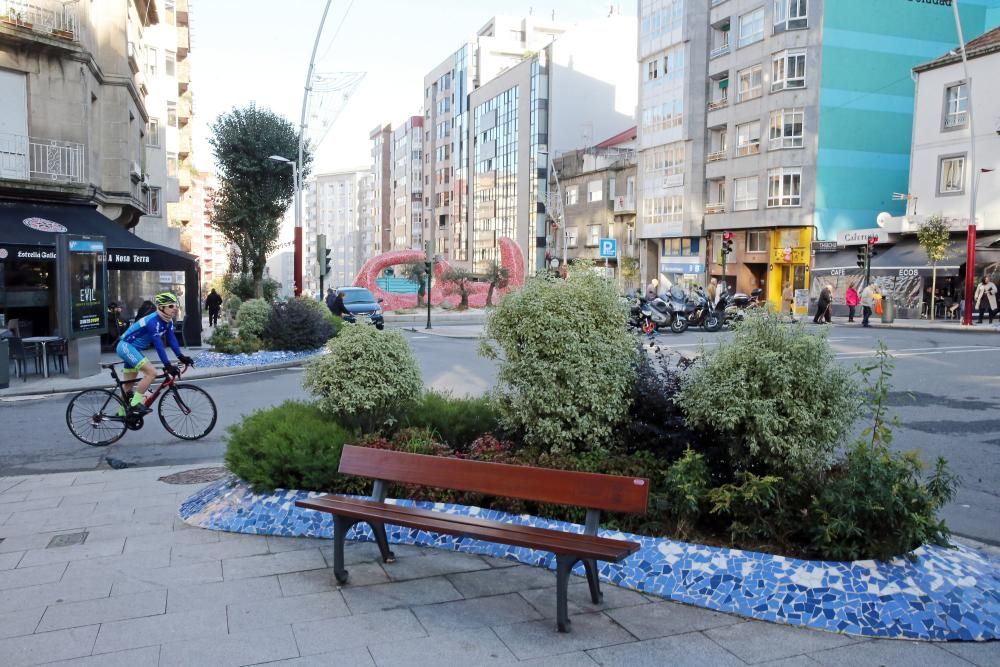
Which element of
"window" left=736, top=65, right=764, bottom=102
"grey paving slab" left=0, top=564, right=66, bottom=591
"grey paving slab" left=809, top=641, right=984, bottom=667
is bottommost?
"grey paving slab" left=0, top=564, right=66, bottom=591

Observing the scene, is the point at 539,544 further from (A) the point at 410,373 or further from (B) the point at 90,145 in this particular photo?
(B) the point at 90,145

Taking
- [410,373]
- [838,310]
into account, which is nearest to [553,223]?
[838,310]

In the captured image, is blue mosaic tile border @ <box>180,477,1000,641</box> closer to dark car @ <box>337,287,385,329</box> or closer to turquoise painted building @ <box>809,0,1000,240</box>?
dark car @ <box>337,287,385,329</box>

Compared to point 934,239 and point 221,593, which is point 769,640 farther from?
point 934,239

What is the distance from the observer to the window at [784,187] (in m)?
41.8

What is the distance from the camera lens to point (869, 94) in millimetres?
42375

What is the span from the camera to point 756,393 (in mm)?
4980

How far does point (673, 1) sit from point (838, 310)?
22.8m

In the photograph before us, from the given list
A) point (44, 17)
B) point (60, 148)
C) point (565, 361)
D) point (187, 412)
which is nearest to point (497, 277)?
point (60, 148)

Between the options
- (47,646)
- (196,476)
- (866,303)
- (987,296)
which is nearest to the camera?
(47,646)

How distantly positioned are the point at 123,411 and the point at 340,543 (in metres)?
5.65

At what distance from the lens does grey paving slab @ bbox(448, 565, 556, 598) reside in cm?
481

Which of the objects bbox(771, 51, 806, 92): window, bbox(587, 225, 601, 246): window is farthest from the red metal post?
bbox(587, 225, 601, 246): window

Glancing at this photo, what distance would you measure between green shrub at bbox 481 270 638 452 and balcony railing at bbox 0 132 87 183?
54.2ft
